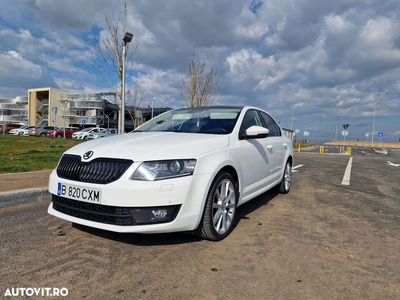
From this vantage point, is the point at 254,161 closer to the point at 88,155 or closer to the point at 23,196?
the point at 88,155

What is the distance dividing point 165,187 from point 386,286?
204cm

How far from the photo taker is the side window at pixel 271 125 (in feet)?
16.7

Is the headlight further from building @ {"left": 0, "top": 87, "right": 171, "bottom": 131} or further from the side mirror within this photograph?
building @ {"left": 0, "top": 87, "right": 171, "bottom": 131}

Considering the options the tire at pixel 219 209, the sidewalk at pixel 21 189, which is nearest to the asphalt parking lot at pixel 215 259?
the tire at pixel 219 209

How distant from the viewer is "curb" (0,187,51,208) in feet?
14.0

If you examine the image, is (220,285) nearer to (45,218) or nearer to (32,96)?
(45,218)

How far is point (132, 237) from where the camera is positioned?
3.24 meters

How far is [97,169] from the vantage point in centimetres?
282

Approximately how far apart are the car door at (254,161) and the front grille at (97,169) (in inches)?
63.3

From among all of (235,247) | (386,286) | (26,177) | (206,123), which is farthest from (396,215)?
(26,177)

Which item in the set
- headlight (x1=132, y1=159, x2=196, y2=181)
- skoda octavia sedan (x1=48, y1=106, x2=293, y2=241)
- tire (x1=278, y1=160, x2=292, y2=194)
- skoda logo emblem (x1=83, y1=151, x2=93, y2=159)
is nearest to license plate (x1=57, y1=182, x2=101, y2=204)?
skoda octavia sedan (x1=48, y1=106, x2=293, y2=241)

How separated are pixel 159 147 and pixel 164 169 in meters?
0.29

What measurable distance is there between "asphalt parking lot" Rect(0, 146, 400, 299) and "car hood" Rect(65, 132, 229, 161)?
0.97 m

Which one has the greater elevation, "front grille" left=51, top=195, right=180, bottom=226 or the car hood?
the car hood
